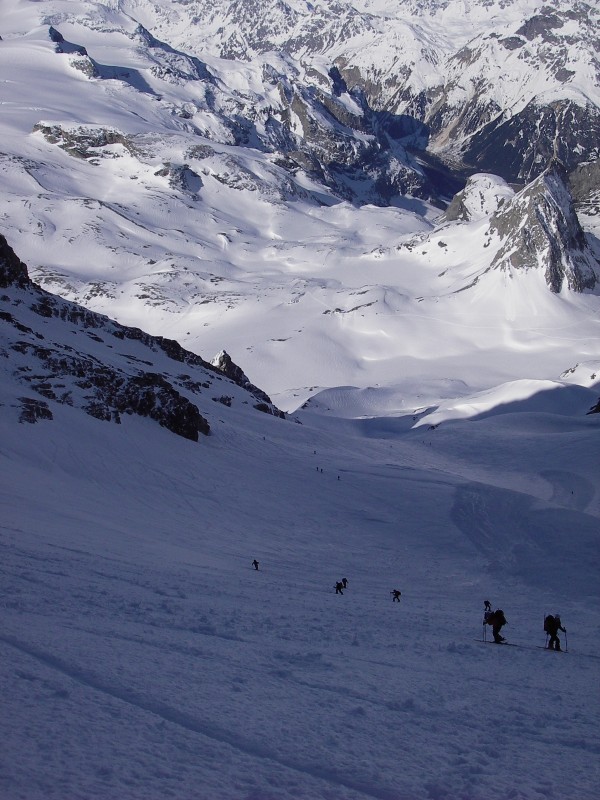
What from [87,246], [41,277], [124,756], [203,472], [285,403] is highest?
[87,246]

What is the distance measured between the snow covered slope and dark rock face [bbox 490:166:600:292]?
366 feet

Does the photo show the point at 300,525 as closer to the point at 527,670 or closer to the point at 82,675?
the point at 527,670

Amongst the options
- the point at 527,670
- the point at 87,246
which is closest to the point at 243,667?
the point at 527,670

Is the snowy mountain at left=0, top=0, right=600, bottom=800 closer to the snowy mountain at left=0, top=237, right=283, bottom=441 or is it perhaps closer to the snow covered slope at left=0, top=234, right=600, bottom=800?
the snow covered slope at left=0, top=234, right=600, bottom=800

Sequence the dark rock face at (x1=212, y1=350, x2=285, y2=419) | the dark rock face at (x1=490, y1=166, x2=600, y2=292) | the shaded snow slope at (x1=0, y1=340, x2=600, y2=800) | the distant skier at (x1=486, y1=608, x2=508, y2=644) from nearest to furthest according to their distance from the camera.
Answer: the shaded snow slope at (x1=0, y1=340, x2=600, y2=800) → the distant skier at (x1=486, y1=608, x2=508, y2=644) → the dark rock face at (x1=212, y1=350, x2=285, y2=419) → the dark rock face at (x1=490, y1=166, x2=600, y2=292)

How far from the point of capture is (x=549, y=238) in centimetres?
14562

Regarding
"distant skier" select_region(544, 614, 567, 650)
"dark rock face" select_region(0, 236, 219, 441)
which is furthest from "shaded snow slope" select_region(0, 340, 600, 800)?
"dark rock face" select_region(0, 236, 219, 441)

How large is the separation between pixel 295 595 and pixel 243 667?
23.0ft

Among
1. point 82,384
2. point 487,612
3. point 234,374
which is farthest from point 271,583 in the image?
point 234,374

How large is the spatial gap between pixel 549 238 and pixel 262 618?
14585 cm

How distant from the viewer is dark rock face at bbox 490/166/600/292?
143625 millimetres

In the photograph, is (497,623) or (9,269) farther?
(9,269)

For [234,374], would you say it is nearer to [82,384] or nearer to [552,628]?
[82,384]

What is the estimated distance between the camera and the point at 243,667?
9727mm
